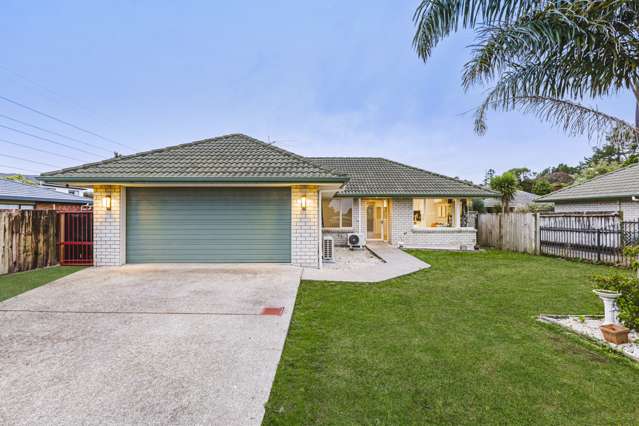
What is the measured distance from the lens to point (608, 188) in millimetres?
12602

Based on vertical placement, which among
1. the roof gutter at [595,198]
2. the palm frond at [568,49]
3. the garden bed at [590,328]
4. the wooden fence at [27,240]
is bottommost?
the garden bed at [590,328]

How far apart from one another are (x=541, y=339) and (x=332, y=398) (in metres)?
3.16

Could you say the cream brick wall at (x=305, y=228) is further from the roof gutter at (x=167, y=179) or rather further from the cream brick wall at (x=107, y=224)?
the cream brick wall at (x=107, y=224)

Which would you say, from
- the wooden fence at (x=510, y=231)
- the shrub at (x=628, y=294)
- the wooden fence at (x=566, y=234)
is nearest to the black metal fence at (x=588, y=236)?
the wooden fence at (x=566, y=234)

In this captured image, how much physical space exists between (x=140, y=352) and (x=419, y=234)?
12328 millimetres

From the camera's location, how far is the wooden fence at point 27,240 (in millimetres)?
7366

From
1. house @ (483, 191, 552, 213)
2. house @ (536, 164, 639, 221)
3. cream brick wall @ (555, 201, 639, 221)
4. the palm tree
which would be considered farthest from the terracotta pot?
house @ (483, 191, 552, 213)

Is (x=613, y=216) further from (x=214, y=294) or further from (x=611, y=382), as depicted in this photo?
(x=214, y=294)

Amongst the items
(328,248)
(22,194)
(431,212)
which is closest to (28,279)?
(328,248)

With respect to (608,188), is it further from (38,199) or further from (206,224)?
(38,199)

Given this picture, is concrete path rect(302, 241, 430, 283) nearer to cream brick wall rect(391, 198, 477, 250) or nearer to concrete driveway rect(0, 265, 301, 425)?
concrete driveway rect(0, 265, 301, 425)

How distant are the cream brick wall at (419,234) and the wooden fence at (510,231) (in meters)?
1.17

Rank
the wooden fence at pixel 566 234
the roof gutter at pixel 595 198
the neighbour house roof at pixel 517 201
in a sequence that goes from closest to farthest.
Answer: the wooden fence at pixel 566 234 < the roof gutter at pixel 595 198 < the neighbour house roof at pixel 517 201

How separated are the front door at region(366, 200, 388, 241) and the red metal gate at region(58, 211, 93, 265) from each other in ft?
37.3
